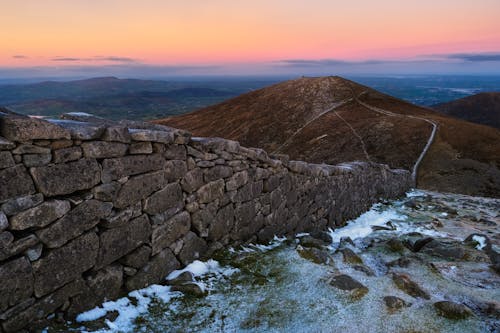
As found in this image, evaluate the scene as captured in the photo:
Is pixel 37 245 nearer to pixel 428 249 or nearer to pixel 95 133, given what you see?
pixel 95 133

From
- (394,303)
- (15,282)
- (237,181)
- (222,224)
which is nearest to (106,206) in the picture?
(15,282)

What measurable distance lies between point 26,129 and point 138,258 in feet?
9.43

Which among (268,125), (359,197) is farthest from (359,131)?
(359,197)

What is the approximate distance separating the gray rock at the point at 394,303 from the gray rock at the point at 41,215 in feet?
18.0

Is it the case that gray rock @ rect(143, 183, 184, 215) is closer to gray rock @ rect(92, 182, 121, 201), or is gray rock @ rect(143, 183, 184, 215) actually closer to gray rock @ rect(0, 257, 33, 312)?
gray rock @ rect(92, 182, 121, 201)

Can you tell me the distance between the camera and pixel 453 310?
19.9ft

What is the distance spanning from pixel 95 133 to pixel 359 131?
48.1 meters

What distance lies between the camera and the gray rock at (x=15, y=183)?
171 inches

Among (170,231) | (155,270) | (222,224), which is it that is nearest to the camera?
(155,270)

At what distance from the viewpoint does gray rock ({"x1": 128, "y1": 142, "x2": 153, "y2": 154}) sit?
607 cm

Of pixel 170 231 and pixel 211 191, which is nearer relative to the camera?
pixel 170 231

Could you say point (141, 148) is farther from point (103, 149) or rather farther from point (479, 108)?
point (479, 108)

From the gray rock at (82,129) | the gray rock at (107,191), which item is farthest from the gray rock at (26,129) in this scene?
the gray rock at (107,191)

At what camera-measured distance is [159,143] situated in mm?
6668
